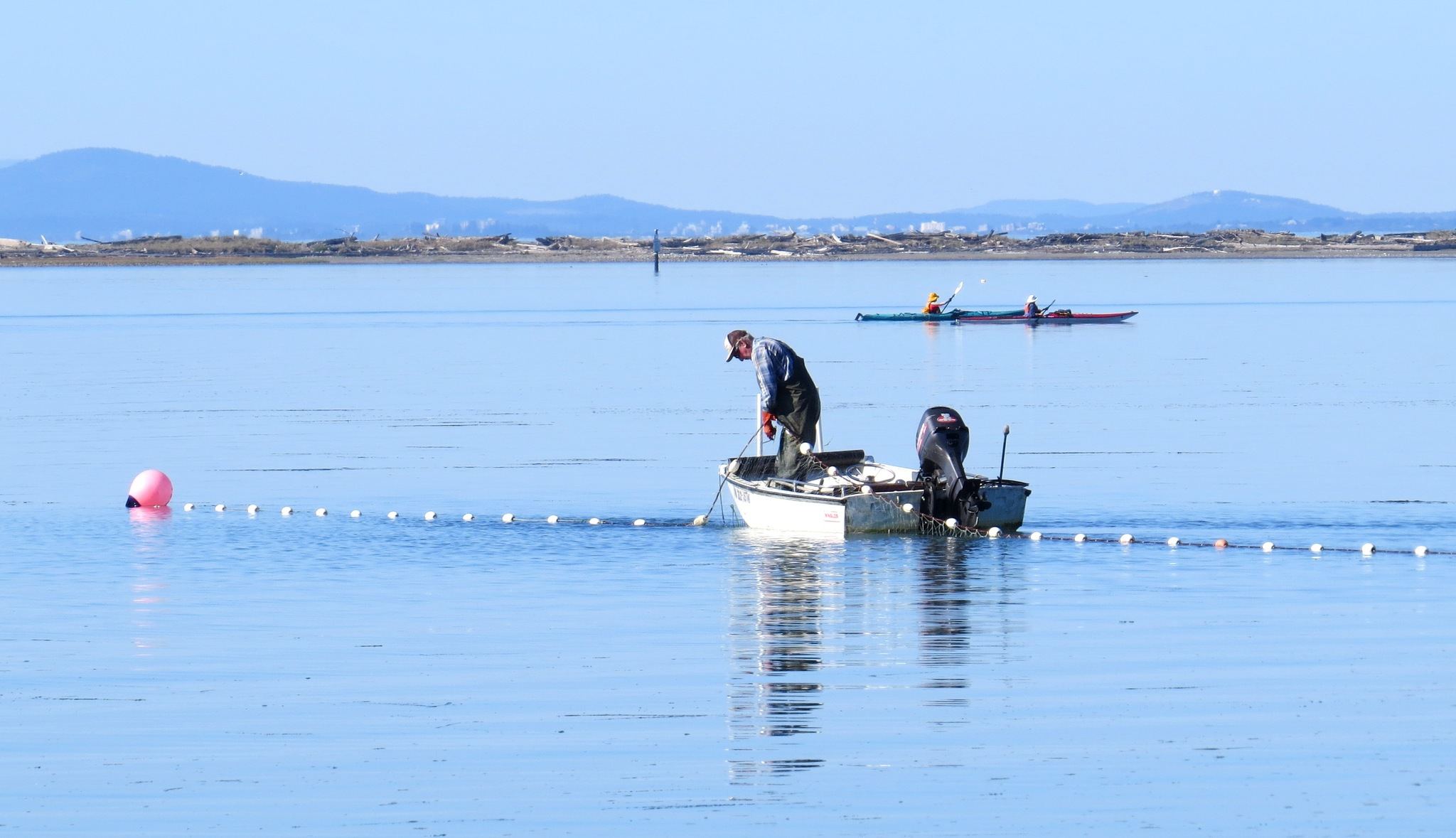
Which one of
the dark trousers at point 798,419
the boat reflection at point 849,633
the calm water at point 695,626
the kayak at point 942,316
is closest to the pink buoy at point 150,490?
the calm water at point 695,626

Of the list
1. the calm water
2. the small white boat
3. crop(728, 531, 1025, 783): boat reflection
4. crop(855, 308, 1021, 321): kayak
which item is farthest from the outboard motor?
→ crop(855, 308, 1021, 321): kayak

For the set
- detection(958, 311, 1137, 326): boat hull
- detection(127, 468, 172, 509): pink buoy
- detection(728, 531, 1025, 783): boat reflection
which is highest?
detection(958, 311, 1137, 326): boat hull

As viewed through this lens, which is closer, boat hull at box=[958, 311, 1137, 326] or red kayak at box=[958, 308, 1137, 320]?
red kayak at box=[958, 308, 1137, 320]

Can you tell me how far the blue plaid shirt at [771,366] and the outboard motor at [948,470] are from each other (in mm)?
1877

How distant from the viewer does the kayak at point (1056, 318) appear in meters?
80.4

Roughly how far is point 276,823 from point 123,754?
224 centimetres

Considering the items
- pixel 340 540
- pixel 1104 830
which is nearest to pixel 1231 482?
pixel 340 540

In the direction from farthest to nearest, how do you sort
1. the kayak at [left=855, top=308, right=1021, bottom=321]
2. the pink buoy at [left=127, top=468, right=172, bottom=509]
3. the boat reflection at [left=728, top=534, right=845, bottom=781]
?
the kayak at [left=855, top=308, right=1021, bottom=321] → the pink buoy at [left=127, top=468, right=172, bottom=509] → the boat reflection at [left=728, top=534, right=845, bottom=781]

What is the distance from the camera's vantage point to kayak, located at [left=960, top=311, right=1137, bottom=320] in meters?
80.4

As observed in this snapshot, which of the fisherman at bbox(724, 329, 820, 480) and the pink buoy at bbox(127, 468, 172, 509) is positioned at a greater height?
the fisherman at bbox(724, 329, 820, 480)

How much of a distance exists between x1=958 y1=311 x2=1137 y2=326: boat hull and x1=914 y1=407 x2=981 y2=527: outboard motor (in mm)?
55318

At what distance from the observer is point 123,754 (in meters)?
14.3

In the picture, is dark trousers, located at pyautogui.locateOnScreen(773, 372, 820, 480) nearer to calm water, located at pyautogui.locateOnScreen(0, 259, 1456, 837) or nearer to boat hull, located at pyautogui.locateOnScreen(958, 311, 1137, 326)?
calm water, located at pyautogui.locateOnScreen(0, 259, 1456, 837)

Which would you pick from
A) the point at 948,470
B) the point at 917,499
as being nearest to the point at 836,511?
the point at 917,499
